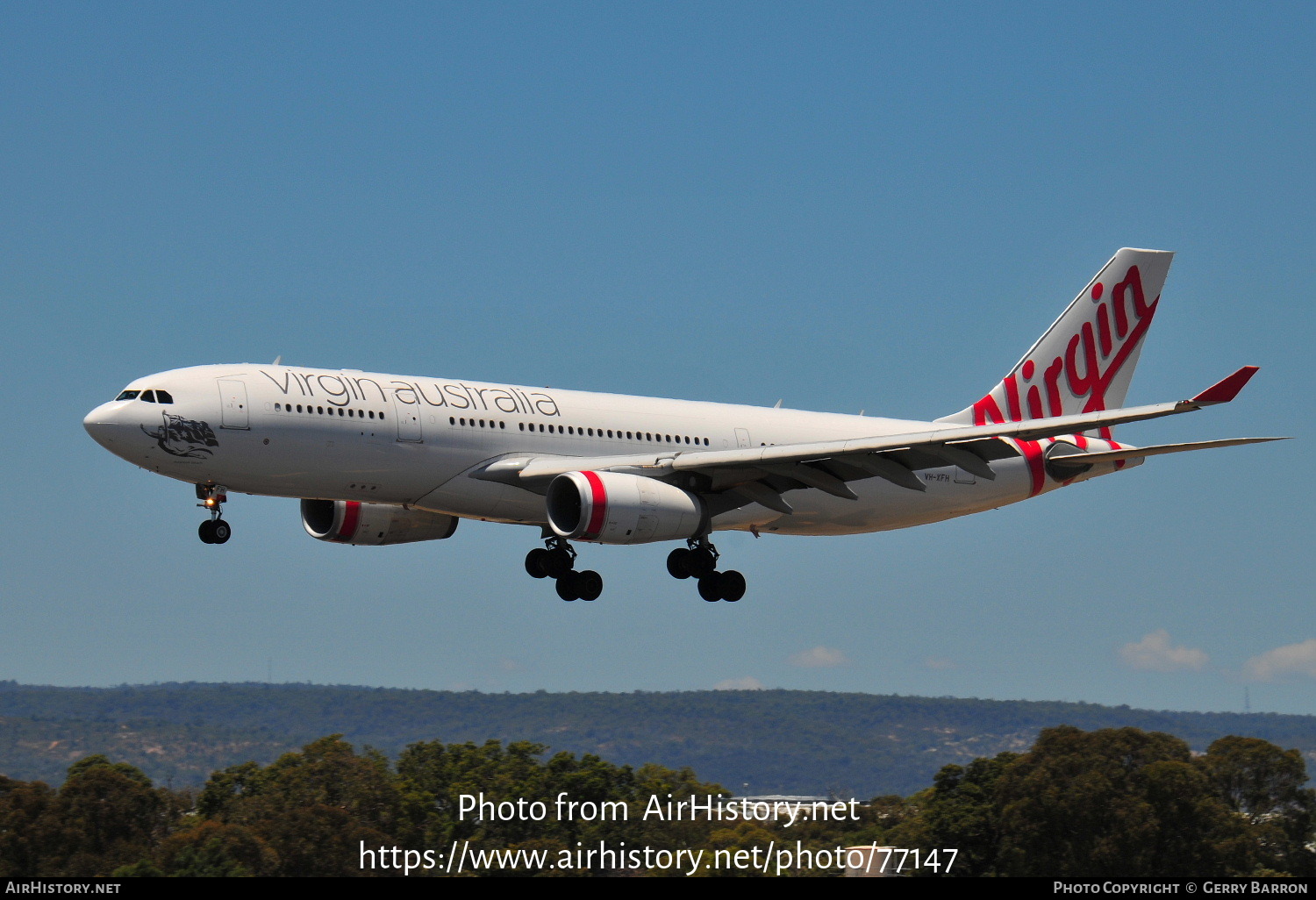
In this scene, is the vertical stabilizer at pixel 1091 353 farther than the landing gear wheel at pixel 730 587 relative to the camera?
Yes

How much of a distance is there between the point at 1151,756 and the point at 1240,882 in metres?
13.0

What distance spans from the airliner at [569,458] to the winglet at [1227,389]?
0.04 metres

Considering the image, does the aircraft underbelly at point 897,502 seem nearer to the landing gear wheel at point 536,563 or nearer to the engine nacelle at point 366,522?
the landing gear wheel at point 536,563

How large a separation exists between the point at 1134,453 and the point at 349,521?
21983 mm

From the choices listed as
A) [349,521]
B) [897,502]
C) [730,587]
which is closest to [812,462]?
[730,587]

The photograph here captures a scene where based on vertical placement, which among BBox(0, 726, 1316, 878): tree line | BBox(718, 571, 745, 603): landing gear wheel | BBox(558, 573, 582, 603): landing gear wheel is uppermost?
BBox(718, 571, 745, 603): landing gear wheel

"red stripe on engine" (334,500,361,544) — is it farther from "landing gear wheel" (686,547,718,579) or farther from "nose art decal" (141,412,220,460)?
"landing gear wheel" (686,547,718,579)

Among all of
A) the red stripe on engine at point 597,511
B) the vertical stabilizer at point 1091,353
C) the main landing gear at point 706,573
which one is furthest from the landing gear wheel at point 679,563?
the vertical stabilizer at point 1091,353

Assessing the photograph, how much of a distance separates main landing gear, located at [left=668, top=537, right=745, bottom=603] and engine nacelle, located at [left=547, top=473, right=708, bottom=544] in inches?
137

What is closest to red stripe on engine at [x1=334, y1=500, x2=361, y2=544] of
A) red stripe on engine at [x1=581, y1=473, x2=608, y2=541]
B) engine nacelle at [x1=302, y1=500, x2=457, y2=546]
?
engine nacelle at [x1=302, y1=500, x2=457, y2=546]

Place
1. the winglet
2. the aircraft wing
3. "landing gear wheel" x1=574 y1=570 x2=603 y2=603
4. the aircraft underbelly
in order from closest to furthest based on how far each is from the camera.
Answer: the winglet < the aircraft wing < "landing gear wheel" x1=574 y1=570 x2=603 y2=603 < the aircraft underbelly

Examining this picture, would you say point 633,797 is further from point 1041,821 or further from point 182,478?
point 182,478

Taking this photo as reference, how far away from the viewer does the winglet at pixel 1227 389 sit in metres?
33.3

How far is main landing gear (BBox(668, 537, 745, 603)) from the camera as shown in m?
42.8
